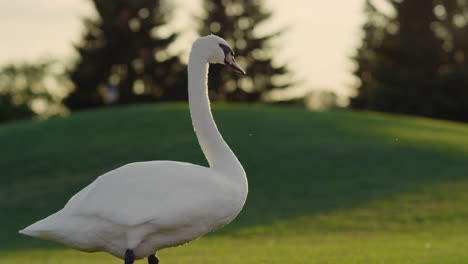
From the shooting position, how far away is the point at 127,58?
71688 millimetres

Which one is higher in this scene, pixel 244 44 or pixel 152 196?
pixel 244 44

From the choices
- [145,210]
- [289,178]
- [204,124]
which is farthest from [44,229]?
[289,178]

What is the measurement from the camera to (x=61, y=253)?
20.7m

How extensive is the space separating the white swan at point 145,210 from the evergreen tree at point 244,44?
2525 inches

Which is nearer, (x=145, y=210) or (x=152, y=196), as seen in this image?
(x=145, y=210)

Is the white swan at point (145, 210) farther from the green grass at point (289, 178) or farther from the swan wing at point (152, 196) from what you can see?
the green grass at point (289, 178)

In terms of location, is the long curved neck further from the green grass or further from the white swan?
the green grass

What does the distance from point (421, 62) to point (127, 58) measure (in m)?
23.0

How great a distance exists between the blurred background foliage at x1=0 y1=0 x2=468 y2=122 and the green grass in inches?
942

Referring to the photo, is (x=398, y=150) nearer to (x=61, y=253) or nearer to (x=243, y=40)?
(x=61, y=253)

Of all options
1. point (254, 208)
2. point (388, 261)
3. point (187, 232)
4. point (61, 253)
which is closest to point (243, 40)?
point (254, 208)

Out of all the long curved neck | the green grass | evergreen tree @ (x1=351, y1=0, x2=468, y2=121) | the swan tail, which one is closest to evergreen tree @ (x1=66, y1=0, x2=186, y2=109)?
evergreen tree @ (x1=351, y1=0, x2=468, y2=121)

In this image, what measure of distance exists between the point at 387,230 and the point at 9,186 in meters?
15.1

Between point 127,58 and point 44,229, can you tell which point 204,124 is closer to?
point 44,229
